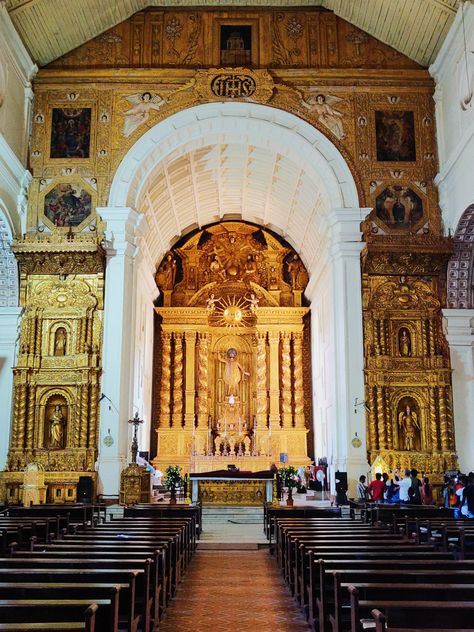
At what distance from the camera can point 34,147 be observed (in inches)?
817

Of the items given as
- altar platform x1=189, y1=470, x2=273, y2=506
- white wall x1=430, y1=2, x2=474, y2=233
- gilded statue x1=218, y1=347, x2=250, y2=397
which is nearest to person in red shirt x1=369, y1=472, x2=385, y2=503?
→ altar platform x1=189, y1=470, x2=273, y2=506

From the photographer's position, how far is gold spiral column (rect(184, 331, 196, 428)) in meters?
28.1

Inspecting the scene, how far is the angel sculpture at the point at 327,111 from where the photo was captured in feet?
69.0

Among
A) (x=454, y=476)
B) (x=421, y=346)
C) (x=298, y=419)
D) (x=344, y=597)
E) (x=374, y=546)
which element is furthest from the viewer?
(x=298, y=419)

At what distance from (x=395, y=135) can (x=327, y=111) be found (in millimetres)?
2091

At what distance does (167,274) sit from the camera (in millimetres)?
29391

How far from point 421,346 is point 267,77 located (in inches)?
346

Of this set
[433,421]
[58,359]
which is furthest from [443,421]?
[58,359]

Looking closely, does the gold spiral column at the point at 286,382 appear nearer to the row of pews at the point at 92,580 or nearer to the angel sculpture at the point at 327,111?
the angel sculpture at the point at 327,111

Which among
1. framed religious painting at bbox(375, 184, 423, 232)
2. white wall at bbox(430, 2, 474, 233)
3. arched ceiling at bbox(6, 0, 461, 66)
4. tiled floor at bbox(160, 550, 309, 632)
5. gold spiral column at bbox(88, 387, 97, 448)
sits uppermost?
arched ceiling at bbox(6, 0, 461, 66)

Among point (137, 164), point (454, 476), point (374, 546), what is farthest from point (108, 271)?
point (374, 546)

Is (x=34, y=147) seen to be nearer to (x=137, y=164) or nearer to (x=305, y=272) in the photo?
(x=137, y=164)

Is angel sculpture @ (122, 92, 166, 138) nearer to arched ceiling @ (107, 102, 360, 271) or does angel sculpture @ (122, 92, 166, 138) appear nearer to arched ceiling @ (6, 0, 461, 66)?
arched ceiling @ (107, 102, 360, 271)

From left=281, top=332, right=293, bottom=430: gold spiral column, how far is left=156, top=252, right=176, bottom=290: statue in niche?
5.01 metres
